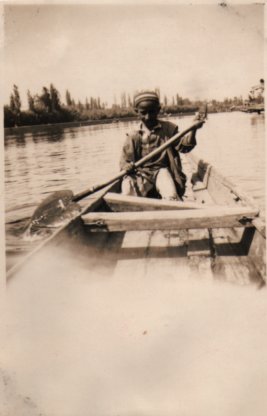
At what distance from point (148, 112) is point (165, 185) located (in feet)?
1.17

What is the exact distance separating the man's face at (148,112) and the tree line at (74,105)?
64 mm

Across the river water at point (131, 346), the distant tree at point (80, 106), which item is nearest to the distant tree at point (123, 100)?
the distant tree at point (80, 106)

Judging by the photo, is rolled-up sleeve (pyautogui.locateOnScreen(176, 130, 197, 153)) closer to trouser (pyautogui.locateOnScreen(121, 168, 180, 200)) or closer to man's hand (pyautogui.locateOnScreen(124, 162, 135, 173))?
trouser (pyautogui.locateOnScreen(121, 168, 180, 200))

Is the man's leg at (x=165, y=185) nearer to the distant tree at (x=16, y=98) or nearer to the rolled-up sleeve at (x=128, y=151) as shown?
the rolled-up sleeve at (x=128, y=151)

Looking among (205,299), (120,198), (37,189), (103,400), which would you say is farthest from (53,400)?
(37,189)

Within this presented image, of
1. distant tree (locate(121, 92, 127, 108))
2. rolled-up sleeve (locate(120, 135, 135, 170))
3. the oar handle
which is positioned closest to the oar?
the oar handle

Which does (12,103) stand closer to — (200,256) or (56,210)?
(56,210)

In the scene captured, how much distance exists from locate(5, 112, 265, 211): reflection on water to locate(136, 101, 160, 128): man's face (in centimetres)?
24

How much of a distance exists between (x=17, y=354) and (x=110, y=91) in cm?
118

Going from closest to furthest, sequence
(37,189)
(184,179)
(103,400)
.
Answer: (103,400) → (184,179) → (37,189)

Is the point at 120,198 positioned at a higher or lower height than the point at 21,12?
lower

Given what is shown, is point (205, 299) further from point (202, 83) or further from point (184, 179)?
point (202, 83)

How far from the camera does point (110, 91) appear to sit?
1.74 metres

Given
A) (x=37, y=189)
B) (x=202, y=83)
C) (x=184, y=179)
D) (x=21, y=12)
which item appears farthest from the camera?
(x=37, y=189)
